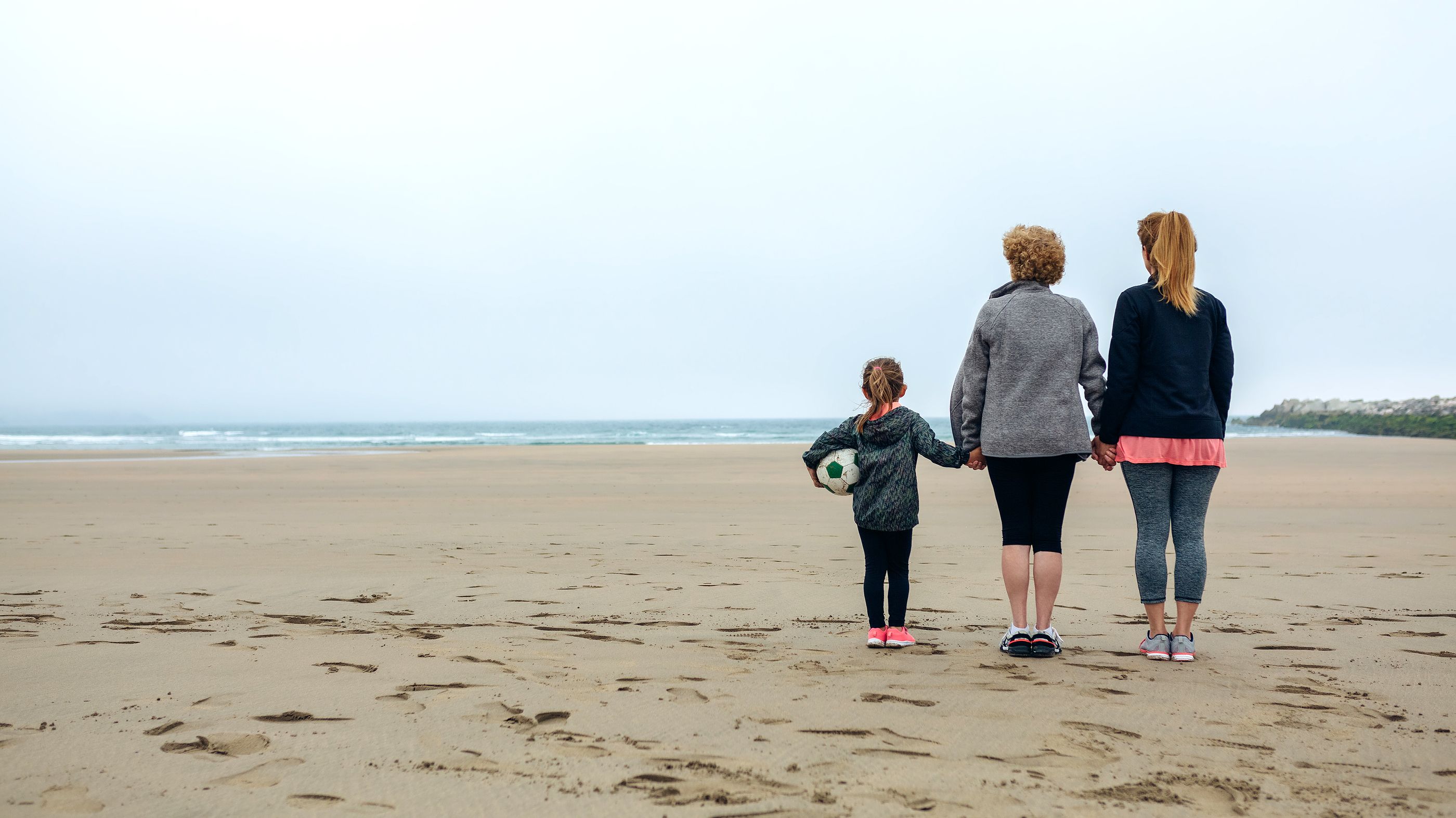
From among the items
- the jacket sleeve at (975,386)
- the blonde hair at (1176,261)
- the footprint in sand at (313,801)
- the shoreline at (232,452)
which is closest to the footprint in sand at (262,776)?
the footprint in sand at (313,801)

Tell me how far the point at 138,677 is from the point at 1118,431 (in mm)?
3828

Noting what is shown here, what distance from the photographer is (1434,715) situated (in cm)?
286

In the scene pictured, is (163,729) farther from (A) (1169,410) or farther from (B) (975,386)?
(A) (1169,410)

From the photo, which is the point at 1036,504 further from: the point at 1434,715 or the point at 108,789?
the point at 108,789

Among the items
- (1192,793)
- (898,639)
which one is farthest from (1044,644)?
(1192,793)

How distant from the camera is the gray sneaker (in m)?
3.66

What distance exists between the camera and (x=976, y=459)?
13.1ft

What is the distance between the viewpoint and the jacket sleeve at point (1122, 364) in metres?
3.76

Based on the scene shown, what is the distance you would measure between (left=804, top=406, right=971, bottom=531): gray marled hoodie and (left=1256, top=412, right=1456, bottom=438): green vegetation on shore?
121ft

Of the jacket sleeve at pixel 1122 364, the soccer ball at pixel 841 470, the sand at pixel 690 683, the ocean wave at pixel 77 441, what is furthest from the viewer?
the ocean wave at pixel 77 441

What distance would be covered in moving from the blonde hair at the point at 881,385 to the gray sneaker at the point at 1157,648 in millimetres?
1429

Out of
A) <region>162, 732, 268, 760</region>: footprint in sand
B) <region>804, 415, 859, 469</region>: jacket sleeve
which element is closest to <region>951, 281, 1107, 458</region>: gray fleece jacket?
<region>804, 415, 859, 469</region>: jacket sleeve

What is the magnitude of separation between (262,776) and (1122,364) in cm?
331

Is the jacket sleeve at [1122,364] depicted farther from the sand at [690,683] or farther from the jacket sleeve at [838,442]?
the jacket sleeve at [838,442]
